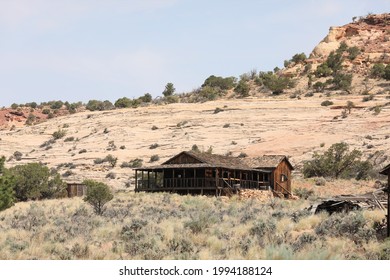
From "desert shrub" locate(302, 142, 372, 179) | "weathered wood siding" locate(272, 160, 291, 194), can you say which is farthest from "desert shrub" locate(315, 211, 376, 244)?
"desert shrub" locate(302, 142, 372, 179)

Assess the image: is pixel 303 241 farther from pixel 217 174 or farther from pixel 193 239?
pixel 217 174

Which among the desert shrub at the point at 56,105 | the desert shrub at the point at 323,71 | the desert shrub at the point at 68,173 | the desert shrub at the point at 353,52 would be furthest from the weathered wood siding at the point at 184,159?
the desert shrub at the point at 56,105

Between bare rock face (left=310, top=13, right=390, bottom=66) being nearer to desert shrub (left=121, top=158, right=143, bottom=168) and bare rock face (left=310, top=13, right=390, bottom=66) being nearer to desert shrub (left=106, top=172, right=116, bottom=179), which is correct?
desert shrub (left=121, top=158, right=143, bottom=168)

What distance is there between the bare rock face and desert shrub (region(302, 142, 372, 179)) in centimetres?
4706

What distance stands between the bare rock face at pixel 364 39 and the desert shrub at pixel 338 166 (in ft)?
154

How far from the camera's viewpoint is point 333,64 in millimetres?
94250

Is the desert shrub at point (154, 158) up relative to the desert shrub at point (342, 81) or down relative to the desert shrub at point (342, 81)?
down

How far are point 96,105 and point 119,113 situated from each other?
17.4 metres

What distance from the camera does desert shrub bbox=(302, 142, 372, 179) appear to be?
49.4 metres

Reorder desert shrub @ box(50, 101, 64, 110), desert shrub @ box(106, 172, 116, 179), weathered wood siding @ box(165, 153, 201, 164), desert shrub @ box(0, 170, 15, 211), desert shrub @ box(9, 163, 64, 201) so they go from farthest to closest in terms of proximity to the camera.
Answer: desert shrub @ box(50, 101, 64, 110)
desert shrub @ box(106, 172, 116, 179)
weathered wood siding @ box(165, 153, 201, 164)
desert shrub @ box(9, 163, 64, 201)
desert shrub @ box(0, 170, 15, 211)

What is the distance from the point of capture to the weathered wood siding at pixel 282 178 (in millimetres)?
45469

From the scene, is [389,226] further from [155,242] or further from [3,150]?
[3,150]

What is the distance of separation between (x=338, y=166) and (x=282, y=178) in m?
6.65

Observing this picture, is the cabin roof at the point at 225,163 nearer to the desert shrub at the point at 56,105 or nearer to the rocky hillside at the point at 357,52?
the rocky hillside at the point at 357,52
